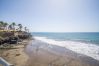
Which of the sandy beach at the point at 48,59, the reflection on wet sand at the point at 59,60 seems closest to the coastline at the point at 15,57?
the sandy beach at the point at 48,59

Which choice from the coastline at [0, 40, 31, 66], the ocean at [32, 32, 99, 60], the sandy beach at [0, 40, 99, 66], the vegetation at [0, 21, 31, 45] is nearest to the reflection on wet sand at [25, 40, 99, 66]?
the sandy beach at [0, 40, 99, 66]

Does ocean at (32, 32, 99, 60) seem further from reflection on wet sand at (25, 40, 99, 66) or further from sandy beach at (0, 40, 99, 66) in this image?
sandy beach at (0, 40, 99, 66)

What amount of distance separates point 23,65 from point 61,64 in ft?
13.8

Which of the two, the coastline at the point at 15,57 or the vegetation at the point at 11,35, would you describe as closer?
the coastline at the point at 15,57

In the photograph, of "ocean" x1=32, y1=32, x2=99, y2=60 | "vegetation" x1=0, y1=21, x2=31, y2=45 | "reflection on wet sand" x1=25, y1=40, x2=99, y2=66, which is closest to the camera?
"reflection on wet sand" x1=25, y1=40, x2=99, y2=66

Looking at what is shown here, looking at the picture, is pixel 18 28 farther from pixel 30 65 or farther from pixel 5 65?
pixel 5 65

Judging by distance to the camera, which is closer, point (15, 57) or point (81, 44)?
point (15, 57)

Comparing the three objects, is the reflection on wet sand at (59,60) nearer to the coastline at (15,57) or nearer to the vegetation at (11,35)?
the coastline at (15,57)

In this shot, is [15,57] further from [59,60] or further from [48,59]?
Result: [59,60]

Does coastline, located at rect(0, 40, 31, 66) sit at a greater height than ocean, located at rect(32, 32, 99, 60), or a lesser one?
greater

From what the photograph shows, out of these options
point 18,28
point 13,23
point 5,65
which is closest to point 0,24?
point 13,23

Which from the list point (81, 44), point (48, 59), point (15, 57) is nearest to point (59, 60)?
point (48, 59)

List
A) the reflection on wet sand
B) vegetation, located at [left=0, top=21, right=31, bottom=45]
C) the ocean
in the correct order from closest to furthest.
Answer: the reflection on wet sand
the ocean
vegetation, located at [left=0, top=21, right=31, bottom=45]

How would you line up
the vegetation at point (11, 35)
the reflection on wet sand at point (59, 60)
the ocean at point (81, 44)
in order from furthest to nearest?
1. the vegetation at point (11, 35)
2. the ocean at point (81, 44)
3. the reflection on wet sand at point (59, 60)
